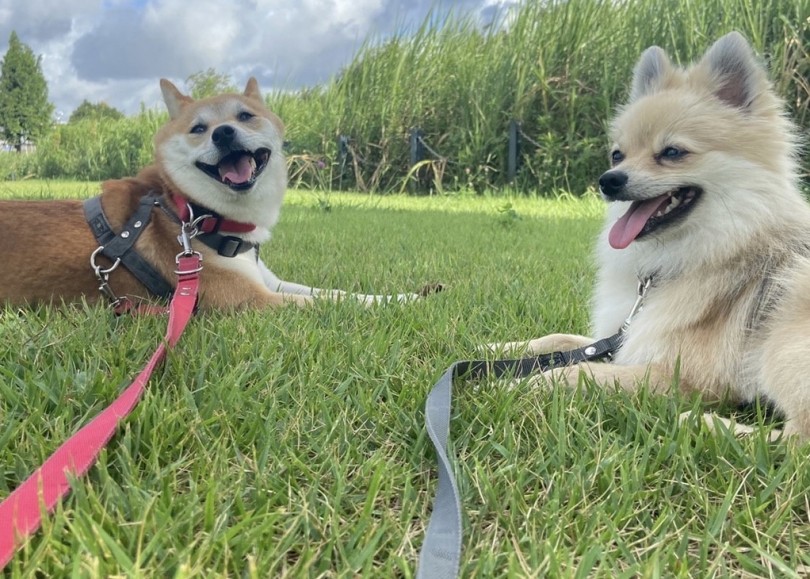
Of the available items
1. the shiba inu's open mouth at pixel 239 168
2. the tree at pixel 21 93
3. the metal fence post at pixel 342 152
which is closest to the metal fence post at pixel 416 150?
the metal fence post at pixel 342 152

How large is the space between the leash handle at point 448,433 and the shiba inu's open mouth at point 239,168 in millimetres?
1695

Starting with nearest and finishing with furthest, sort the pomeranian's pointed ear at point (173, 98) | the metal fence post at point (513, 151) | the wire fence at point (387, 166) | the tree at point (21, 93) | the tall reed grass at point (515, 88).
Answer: the pomeranian's pointed ear at point (173, 98) → the tall reed grass at point (515, 88) → the metal fence post at point (513, 151) → the wire fence at point (387, 166) → the tree at point (21, 93)

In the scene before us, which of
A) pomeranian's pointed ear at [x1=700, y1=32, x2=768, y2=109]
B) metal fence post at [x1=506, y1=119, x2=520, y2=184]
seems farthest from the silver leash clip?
metal fence post at [x1=506, y1=119, x2=520, y2=184]

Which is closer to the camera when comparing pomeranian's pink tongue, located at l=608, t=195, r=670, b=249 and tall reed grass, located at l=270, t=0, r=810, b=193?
pomeranian's pink tongue, located at l=608, t=195, r=670, b=249

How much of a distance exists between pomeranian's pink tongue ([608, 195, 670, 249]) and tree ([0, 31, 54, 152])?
161 ft

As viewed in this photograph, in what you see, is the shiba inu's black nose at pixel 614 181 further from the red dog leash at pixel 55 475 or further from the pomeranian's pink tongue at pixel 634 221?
the red dog leash at pixel 55 475

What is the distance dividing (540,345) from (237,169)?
1.78 m

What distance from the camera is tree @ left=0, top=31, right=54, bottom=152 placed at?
43781 millimetres

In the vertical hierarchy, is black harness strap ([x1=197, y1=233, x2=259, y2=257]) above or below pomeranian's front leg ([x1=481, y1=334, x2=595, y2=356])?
above

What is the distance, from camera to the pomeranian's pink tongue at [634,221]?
1900 millimetres

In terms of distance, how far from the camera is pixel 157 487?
Answer: 1151 mm

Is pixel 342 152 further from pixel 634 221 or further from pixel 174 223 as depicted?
pixel 634 221

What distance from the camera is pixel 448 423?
1.36 metres

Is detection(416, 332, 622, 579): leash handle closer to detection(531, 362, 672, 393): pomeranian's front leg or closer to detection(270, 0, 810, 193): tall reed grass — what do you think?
detection(531, 362, 672, 393): pomeranian's front leg
